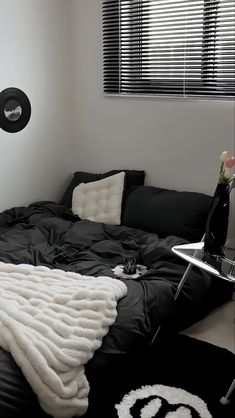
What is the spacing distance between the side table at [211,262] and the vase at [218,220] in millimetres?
50

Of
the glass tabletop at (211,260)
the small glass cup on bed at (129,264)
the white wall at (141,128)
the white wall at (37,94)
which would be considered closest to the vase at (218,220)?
the glass tabletop at (211,260)

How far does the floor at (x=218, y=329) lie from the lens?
235 cm

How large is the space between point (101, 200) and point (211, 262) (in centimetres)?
124

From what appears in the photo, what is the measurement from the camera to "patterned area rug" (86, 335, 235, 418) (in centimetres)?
184

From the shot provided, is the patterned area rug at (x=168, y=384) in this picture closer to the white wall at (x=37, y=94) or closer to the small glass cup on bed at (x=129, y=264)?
the small glass cup on bed at (x=129, y=264)

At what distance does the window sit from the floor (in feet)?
4.06

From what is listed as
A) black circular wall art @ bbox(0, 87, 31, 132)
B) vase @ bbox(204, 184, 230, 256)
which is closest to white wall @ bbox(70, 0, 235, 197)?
black circular wall art @ bbox(0, 87, 31, 132)

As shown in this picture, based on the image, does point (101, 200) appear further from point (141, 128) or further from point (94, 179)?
point (141, 128)

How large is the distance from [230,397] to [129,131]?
6.16ft

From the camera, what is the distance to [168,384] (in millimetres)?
2006

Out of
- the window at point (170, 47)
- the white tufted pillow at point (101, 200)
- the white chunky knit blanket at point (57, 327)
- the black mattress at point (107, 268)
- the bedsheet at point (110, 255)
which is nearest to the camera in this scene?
the white chunky knit blanket at point (57, 327)

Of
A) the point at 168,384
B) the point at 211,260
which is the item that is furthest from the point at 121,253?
the point at 168,384

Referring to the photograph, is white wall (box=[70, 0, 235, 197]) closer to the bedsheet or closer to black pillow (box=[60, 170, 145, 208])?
black pillow (box=[60, 170, 145, 208])

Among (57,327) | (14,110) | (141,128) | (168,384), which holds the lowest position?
(168,384)
